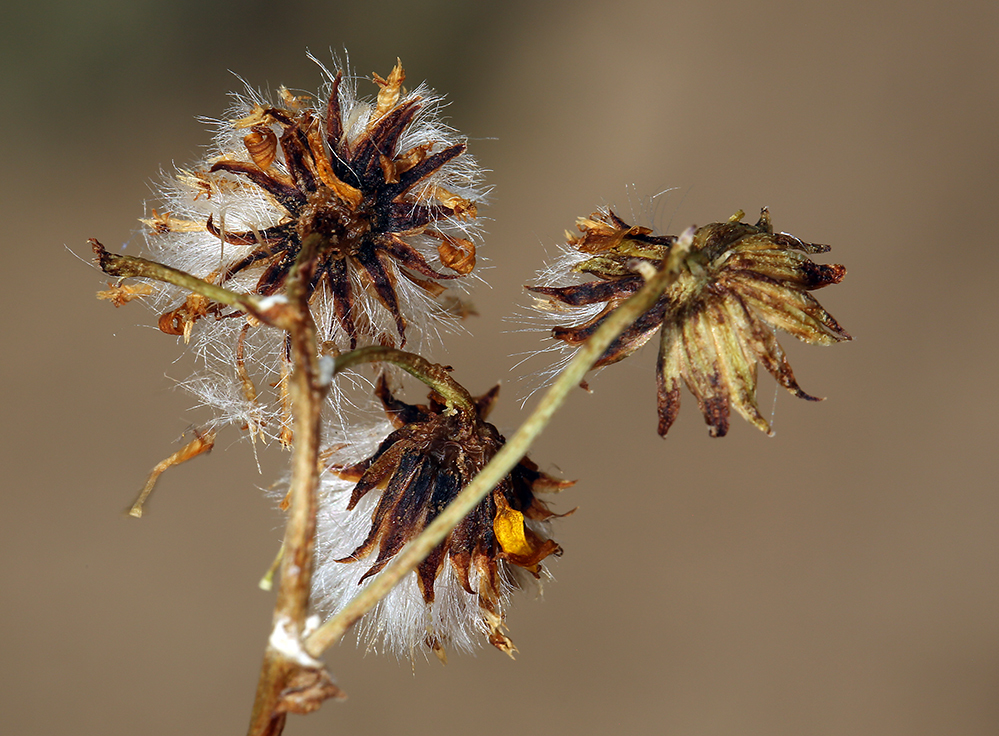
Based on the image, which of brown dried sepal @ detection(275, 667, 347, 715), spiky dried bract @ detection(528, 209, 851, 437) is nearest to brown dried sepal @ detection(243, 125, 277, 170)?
spiky dried bract @ detection(528, 209, 851, 437)

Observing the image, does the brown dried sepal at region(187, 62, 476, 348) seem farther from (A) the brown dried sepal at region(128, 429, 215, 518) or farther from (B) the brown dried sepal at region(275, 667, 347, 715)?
(B) the brown dried sepal at region(275, 667, 347, 715)

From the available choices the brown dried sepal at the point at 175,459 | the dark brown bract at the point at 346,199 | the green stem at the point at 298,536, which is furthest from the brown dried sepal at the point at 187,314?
the green stem at the point at 298,536

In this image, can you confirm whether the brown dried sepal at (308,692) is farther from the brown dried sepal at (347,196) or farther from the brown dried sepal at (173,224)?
the brown dried sepal at (173,224)

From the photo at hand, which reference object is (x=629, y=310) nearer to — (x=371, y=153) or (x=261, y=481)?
(x=371, y=153)

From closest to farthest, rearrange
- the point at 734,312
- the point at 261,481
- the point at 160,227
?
the point at 734,312
the point at 160,227
the point at 261,481

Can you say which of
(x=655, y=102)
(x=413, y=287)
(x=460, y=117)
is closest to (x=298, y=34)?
(x=460, y=117)

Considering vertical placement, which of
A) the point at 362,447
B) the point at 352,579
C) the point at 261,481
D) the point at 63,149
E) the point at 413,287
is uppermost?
the point at 63,149

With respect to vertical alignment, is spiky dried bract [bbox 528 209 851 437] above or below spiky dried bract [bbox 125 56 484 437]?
below
